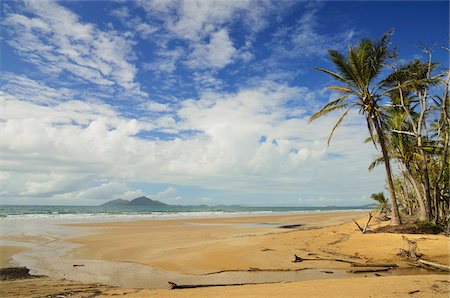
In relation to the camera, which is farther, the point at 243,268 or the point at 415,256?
the point at 415,256

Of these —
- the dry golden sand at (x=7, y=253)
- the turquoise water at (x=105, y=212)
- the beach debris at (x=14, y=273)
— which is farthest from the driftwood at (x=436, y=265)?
the turquoise water at (x=105, y=212)

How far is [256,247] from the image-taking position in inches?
566

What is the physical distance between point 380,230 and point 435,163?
7.67 meters

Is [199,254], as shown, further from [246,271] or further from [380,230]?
[380,230]

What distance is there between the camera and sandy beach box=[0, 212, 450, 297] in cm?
715

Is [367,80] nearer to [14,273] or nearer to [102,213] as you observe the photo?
[14,273]

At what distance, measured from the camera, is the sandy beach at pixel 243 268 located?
7.15 meters

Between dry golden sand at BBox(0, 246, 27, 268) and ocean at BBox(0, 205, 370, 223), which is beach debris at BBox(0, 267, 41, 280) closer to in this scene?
dry golden sand at BBox(0, 246, 27, 268)

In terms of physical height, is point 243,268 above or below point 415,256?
below

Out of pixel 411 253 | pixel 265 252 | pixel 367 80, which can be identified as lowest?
pixel 265 252

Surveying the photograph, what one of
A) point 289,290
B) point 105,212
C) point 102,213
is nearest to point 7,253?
point 289,290

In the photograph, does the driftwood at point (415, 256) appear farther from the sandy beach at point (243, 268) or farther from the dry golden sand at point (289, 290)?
the dry golden sand at point (289, 290)

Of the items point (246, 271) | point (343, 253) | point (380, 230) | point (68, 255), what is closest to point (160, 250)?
point (68, 255)

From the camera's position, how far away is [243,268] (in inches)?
412
